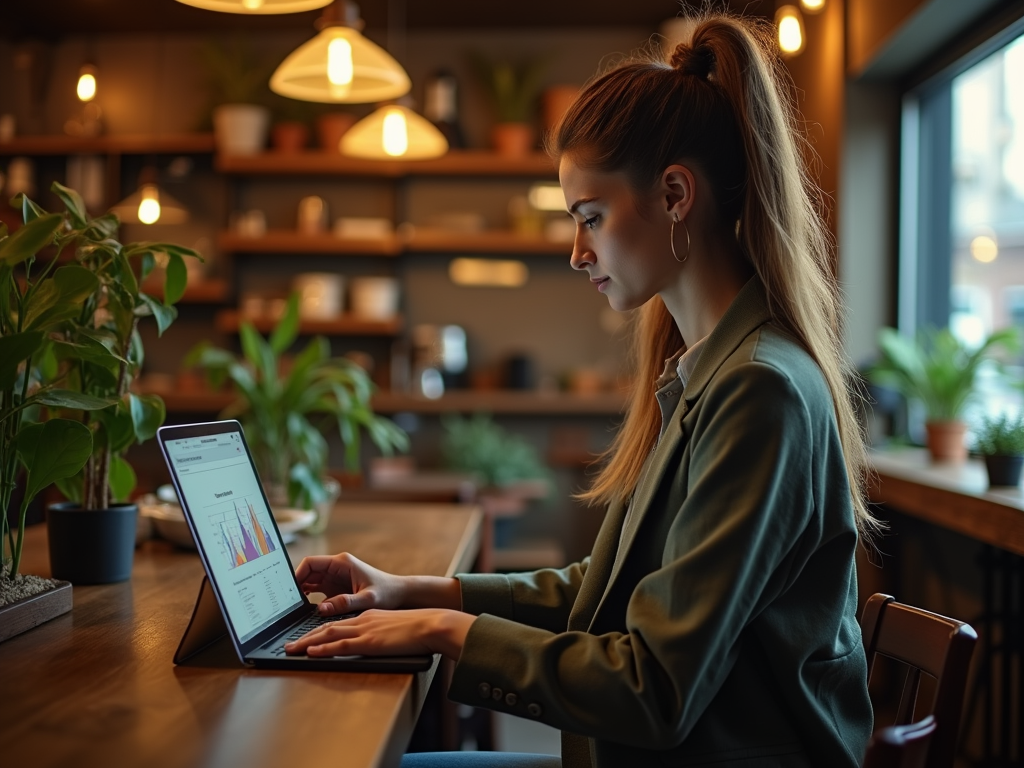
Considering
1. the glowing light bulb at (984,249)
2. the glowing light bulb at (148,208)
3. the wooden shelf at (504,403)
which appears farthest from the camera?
the wooden shelf at (504,403)

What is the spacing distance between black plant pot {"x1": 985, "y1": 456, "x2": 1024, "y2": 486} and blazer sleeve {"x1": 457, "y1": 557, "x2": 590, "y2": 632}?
4.58 ft

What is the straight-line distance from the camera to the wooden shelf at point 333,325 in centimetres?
477

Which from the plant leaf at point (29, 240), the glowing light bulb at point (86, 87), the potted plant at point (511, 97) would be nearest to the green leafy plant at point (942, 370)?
the potted plant at point (511, 97)

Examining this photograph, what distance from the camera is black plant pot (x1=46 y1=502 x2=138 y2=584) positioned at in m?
1.51

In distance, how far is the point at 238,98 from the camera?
190 inches

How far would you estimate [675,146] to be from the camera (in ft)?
3.93

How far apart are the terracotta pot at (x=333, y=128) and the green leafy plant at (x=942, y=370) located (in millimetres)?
2786

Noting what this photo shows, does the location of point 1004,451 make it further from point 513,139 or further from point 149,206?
point 513,139

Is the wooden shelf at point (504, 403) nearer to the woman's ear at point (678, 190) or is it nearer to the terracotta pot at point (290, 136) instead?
the terracotta pot at point (290, 136)

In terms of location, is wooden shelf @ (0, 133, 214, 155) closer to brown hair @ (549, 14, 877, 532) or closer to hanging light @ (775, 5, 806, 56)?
hanging light @ (775, 5, 806, 56)

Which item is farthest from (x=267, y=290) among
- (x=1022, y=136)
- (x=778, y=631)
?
(x=778, y=631)

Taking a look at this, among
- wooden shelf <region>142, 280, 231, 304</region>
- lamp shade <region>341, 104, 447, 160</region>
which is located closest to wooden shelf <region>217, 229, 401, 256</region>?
wooden shelf <region>142, 280, 231, 304</region>

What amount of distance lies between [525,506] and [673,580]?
403cm

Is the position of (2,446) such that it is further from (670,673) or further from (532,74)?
(532,74)
